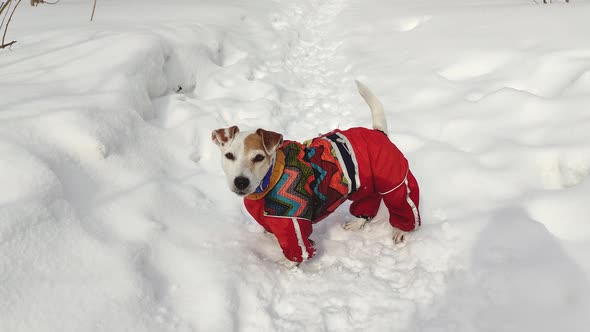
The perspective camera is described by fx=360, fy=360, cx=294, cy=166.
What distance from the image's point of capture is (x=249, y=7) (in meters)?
8.24

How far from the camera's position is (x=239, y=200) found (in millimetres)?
3275

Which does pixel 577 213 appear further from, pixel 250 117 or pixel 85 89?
pixel 85 89

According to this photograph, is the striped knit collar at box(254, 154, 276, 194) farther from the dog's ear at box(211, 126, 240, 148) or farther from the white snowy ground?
the white snowy ground

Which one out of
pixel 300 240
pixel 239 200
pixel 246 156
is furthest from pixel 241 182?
pixel 239 200

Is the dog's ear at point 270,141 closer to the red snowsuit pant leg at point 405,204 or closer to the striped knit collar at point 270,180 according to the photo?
the striped knit collar at point 270,180

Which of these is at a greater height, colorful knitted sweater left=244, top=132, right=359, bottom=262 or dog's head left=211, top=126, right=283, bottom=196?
dog's head left=211, top=126, right=283, bottom=196

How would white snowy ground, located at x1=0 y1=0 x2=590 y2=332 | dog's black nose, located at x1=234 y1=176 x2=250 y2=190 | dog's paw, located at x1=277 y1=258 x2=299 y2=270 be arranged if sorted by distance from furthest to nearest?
dog's paw, located at x1=277 y1=258 x2=299 y2=270, dog's black nose, located at x1=234 y1=176 x2=250 y2=190, white snowy ground, located at x1=0 y1=0 x2=590 y2=332

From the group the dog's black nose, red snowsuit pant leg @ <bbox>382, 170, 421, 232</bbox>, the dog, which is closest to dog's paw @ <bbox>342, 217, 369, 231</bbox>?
the dog

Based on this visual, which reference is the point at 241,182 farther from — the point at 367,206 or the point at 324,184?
the point at 367,206

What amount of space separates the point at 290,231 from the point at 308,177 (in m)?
0.41

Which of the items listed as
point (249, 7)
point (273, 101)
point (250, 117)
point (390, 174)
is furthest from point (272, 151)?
point (249, 7)

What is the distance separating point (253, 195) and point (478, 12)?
5.71m

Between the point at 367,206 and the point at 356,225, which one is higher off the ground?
the point at 367,206

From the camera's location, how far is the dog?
7.99 feet
